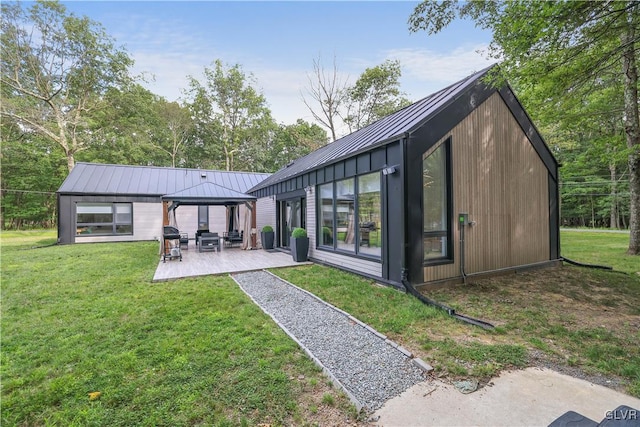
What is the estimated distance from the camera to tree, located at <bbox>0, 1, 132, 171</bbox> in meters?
16.1

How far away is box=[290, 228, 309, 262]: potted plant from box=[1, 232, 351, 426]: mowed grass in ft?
10.5

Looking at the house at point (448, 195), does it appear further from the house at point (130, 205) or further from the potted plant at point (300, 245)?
the house at point (130, 205)

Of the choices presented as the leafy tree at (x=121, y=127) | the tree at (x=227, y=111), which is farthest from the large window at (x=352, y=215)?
the tree at (x=227, y=111)

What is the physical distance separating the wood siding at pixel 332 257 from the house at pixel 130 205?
3.59 metres

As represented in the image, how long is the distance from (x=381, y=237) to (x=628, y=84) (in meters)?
8.95

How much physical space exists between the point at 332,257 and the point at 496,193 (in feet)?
13.3

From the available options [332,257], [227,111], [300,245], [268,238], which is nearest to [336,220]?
[332,257]

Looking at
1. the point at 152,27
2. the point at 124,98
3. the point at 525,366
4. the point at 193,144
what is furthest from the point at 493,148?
the point at 193,144

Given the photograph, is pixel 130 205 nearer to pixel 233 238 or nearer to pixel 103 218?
pixel 103 218

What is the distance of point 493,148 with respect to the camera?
241 inches

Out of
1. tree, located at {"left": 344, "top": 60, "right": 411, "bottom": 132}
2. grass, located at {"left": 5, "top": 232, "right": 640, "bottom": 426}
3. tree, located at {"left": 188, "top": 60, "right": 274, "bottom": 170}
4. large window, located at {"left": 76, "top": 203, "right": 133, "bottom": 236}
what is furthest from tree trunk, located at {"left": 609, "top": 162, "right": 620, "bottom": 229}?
large window, located at {"left": 76, "top": 203, "right": 133, "bottom": 236}

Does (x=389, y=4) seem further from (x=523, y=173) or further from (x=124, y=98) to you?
(x=124, y=98)

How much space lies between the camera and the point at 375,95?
20438 millimetres

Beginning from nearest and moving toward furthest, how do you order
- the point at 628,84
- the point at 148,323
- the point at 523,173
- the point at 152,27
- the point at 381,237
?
the point at 148,323 → the point at 381,237 → the point at 523,173 → the point at 628,84 → the point at 152,27
